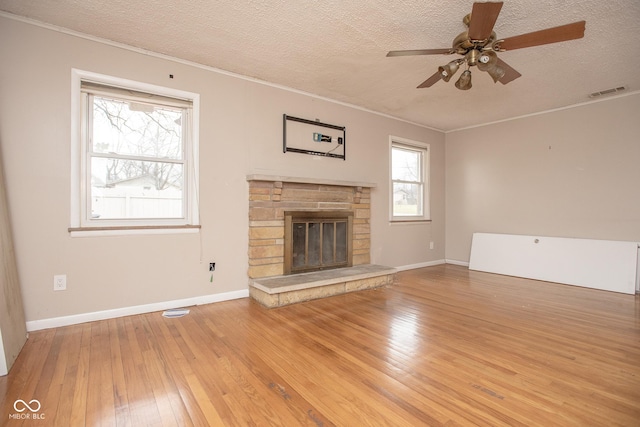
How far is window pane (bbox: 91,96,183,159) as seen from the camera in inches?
108

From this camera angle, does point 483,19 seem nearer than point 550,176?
Yes

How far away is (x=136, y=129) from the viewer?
2.91 meters

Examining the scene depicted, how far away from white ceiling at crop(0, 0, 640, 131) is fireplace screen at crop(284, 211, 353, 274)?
1650 mm

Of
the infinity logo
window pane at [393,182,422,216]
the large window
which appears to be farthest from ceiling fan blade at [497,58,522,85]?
the infinity logo

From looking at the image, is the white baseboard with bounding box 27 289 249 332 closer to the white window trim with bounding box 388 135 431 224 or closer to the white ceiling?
the white ceiling

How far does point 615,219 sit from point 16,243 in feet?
21.3

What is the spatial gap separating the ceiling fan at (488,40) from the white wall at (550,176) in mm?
2750

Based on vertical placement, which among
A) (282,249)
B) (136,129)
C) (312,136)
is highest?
(312,136)

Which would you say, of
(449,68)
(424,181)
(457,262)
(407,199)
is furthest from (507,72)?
(457,262)

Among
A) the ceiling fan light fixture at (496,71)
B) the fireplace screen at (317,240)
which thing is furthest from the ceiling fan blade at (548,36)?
the fireplace screen at (317,240)

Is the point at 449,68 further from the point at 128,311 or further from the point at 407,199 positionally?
the point at 128,311

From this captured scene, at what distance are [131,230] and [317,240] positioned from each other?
2074 millimetres

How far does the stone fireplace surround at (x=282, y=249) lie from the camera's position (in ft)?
10.5

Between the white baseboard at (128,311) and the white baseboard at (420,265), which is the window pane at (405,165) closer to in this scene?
the white baseboard at (420,265)
